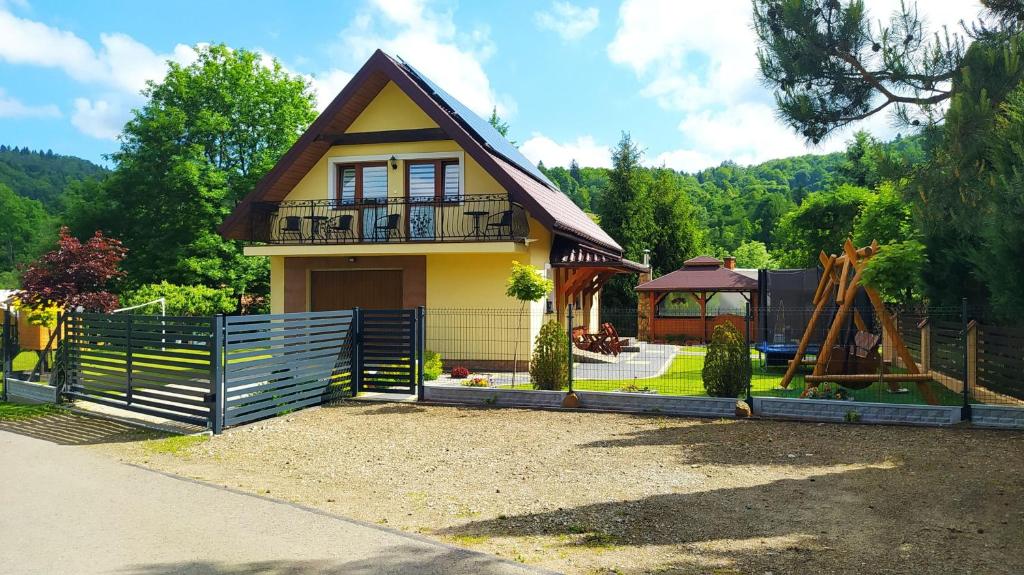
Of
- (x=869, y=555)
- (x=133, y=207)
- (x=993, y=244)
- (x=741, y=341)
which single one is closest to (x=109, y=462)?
(x=869, y=555)

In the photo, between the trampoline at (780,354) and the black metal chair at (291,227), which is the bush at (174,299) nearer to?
the black metal chair at (291,227)

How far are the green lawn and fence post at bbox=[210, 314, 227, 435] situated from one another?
6.12 m

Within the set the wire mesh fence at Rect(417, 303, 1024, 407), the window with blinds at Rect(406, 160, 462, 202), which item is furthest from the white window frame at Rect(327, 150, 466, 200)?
the wire mesh fence at Rect(417, 303, 1024, 407)

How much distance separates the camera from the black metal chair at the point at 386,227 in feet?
55.4

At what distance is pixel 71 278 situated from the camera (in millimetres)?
16344

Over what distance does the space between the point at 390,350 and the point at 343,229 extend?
19.8 feet

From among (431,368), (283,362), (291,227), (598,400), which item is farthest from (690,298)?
(283,362)

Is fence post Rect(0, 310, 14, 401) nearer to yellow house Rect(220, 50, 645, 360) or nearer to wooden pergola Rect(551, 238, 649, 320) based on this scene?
yellow house Rect(220, 50, 645, 360)

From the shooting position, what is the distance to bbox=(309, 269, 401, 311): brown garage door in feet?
57.5

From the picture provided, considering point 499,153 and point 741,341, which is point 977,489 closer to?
point 741,341

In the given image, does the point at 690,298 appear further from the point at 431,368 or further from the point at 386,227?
the point at 431,368

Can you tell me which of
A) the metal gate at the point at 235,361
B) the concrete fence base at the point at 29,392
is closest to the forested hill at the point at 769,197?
the metal gate at the point at 235,361

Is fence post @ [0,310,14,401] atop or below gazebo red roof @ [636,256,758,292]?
below

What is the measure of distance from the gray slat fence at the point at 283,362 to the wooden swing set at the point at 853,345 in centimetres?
756
